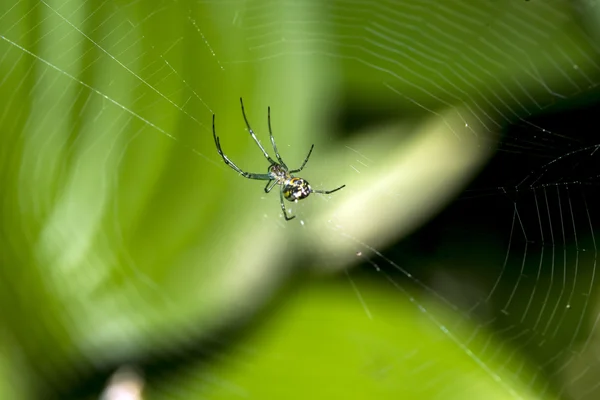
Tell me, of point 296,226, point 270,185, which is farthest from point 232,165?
point 270,185

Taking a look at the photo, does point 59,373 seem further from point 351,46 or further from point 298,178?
point 298,178

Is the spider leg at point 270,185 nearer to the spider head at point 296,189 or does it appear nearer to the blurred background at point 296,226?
the spider head at point 296,189

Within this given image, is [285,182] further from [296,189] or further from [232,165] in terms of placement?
[232,165]

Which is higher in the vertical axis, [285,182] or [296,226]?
[285,182]

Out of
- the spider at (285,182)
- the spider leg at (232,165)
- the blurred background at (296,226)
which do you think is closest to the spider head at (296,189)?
the spider at (285,182)

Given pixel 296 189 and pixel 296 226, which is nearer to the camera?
pixel 296 226

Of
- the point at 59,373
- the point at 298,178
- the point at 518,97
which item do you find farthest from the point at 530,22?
the point at 59,373
